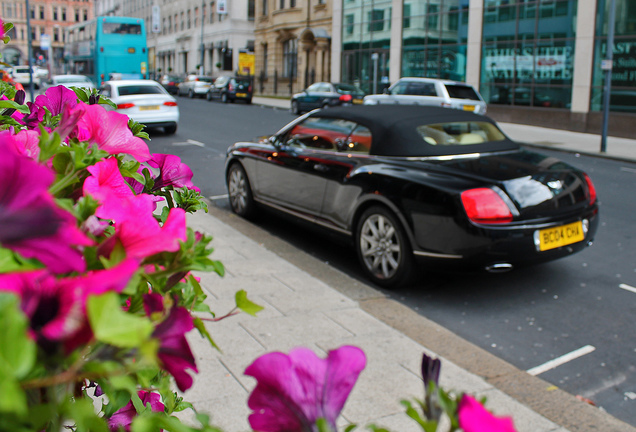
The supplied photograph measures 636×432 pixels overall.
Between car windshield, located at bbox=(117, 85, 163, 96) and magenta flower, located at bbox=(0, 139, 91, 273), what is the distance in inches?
753

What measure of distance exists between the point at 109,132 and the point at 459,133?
5.50m

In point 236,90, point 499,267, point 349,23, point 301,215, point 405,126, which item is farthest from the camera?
point 349,23

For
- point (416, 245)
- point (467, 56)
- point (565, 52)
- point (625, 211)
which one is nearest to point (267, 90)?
point (467, 56)

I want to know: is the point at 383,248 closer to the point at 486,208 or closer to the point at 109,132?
Result: the point at 486,208

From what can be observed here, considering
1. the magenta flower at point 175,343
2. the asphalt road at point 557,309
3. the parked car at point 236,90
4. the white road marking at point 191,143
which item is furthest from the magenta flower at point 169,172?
the parked car at point 236,90

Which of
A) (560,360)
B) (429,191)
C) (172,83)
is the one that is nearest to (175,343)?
(560,360)

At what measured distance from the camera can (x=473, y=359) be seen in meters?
4.08

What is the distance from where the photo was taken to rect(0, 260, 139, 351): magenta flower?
1.65 ft

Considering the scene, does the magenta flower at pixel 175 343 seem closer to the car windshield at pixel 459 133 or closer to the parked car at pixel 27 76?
the car windshield at pixel 459 133

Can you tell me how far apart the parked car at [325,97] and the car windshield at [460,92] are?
7847 millimetres

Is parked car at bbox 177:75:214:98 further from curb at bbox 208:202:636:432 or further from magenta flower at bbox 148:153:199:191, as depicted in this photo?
magenta flower at bbox 148:153:199:191

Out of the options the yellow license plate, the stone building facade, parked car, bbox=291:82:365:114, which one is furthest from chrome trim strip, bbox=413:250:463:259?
the stone building facade

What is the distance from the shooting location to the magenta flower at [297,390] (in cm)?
62

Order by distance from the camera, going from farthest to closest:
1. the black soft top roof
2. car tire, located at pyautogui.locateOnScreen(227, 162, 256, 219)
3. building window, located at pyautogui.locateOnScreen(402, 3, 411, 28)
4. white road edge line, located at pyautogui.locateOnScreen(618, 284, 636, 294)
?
building window, located at pyautogui.locateOnScreen(402, 3, 411, 28) < car tire, located at pyautogui.locateOnScreen(227, 162, 256, 219) < the black soft top roof < white road edge line, located at pyautogui.locateOnScreen(618, 284, 636, 294)
